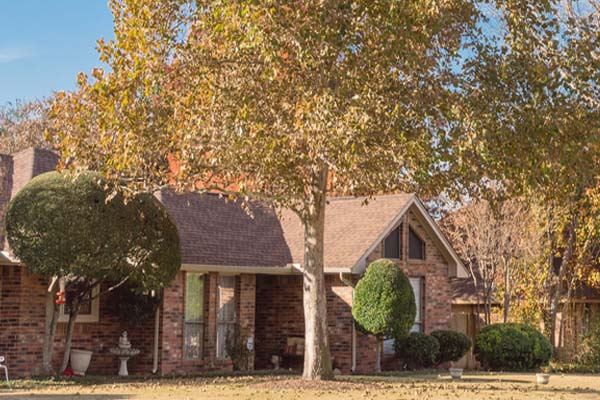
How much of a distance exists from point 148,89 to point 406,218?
12617mm

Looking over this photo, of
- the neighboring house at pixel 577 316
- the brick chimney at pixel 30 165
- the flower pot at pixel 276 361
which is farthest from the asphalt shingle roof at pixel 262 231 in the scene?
the neighboring house at pixel 577 316

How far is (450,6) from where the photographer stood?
18344 mm

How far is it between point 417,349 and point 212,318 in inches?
233

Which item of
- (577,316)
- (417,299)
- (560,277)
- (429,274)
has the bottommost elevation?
(577,316)

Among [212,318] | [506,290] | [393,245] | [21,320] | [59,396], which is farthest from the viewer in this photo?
[506,290]

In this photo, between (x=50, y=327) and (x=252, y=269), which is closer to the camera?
(x=50, y=327)

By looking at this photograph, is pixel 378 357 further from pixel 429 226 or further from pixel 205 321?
pixel 205 321

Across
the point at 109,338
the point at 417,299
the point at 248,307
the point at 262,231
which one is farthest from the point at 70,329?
the point at 417,299

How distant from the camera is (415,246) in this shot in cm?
3009

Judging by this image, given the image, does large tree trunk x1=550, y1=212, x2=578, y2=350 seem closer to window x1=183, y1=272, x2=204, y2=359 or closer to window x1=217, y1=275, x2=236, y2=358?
window x1=217, y1=275, x2=236, y2=358

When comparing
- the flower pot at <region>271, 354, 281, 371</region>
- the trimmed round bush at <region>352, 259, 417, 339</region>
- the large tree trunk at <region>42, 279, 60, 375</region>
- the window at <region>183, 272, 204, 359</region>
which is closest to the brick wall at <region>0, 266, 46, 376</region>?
the large tree trunk at <region>42, 279, 60, 375</region>

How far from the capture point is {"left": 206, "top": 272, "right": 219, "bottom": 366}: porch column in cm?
2631

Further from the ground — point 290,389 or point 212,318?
point 212,318

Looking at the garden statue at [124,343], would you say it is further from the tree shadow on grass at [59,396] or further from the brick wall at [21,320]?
the tree shadow on grass at [59,396]
